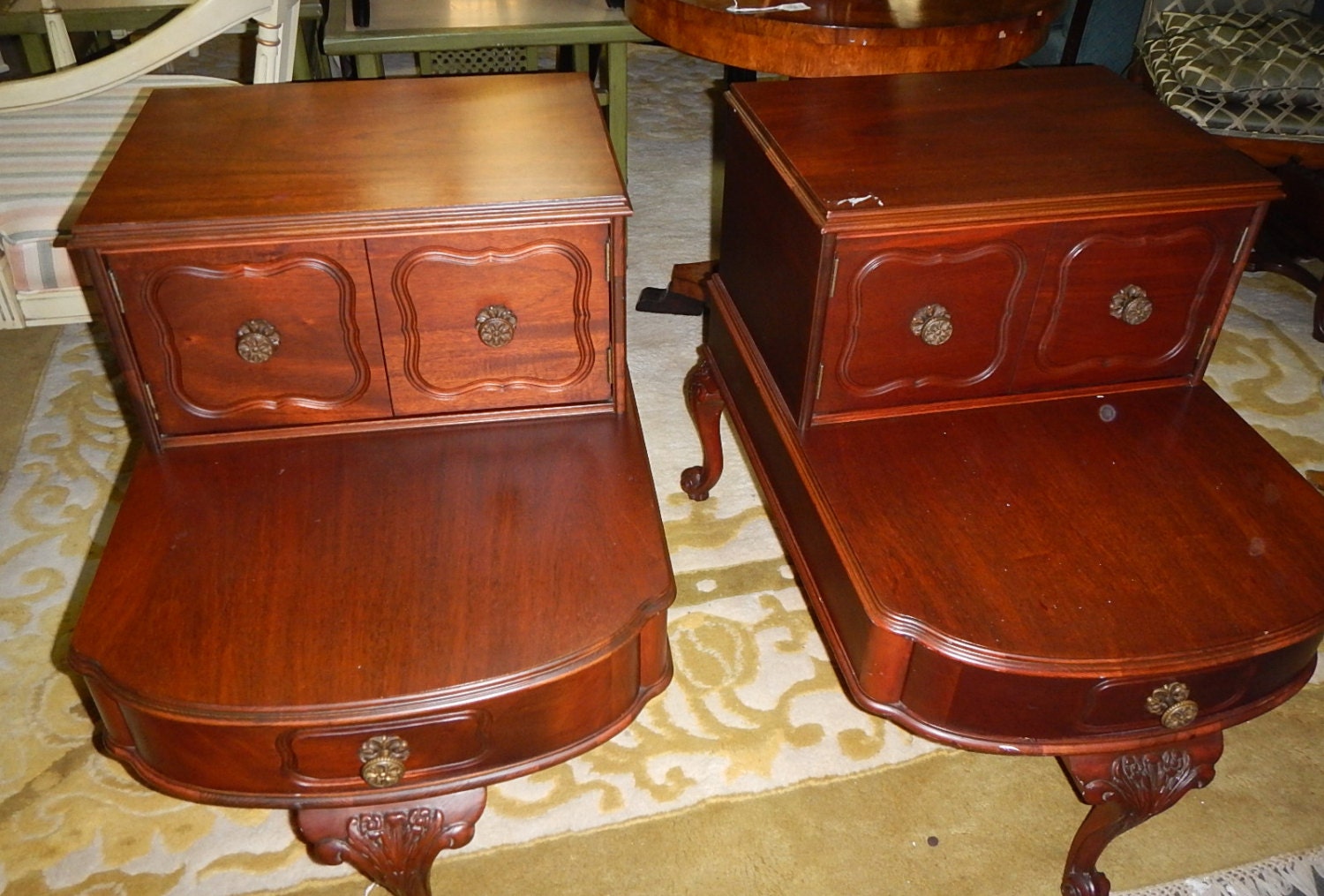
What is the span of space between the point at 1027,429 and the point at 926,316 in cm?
25

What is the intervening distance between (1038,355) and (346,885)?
1296 millimetres

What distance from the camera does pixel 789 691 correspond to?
181cm

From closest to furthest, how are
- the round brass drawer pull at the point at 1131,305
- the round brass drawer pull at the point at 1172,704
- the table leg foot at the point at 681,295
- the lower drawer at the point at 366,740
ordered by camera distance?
the lower drawer at the point at 366,740, the round brass drawer pull at the point at 1172,704, the round brass drawer pull at the point at 1131,305, the table leg foot at the point at 681,295

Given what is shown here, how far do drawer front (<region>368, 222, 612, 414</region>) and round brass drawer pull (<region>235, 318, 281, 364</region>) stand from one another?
14 centimetres

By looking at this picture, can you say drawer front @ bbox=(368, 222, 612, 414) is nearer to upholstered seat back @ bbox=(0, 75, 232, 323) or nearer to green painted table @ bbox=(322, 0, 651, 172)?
upholstered seat back @ bbox=(0, 75, 232, 323)

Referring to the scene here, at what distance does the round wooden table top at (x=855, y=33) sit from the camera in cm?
164

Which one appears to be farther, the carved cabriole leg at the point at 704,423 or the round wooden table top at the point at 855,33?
the carved cabriole leg at the point at 704,423

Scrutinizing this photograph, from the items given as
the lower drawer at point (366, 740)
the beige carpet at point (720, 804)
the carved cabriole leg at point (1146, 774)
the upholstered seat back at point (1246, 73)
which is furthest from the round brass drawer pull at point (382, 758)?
the upholstered seat back at point (1246, 73)

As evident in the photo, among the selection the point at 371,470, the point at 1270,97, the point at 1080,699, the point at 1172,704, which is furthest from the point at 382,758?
the point at 1270,97

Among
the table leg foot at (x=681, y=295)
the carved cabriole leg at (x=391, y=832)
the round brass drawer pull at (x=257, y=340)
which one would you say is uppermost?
the round brass drawer pull at (x=257, y=340)

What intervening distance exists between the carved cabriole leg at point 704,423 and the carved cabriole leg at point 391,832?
0.96m

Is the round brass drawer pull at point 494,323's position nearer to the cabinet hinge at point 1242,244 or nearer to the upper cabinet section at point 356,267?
the upper cabinet section at point 356,267

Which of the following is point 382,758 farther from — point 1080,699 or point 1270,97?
point 1270,97

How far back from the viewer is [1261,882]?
1538mm
